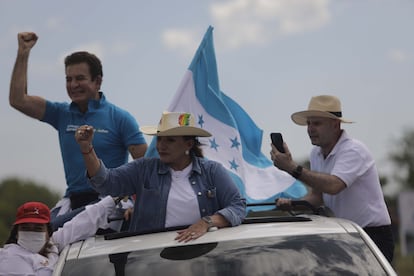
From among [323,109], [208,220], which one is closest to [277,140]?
[323,109]

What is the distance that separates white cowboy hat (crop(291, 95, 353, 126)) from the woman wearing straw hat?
3.90ft

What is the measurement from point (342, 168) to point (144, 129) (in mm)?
1464

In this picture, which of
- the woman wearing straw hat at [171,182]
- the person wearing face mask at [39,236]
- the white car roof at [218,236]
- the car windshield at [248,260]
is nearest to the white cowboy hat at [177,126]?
the woman wearing straw hat at [171,182]

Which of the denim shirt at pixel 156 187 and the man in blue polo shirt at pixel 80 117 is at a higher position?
the man in blue polo shirt at pixel 80 117

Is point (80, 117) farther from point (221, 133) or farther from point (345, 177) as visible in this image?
point (345, 177)

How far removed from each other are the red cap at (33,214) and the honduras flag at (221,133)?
2.48 meters

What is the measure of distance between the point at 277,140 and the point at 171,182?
3.74ft

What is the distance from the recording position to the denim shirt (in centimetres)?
597

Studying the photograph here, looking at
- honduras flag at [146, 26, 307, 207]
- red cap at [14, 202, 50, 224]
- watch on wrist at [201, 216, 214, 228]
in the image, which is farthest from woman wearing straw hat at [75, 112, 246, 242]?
honduras flag at [146, 26, 307, 207]

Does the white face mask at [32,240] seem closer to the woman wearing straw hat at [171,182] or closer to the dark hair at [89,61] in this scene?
the woman wearing straw hat at [171,182]

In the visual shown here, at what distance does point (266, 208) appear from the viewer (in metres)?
7.85

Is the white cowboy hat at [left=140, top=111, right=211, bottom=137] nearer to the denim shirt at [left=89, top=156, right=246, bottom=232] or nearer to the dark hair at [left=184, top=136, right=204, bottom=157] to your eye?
the dark hair at [left=184, top=136, right=204, bottom=157]

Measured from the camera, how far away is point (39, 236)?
19.9ft

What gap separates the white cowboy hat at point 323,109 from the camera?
23.4 ft
